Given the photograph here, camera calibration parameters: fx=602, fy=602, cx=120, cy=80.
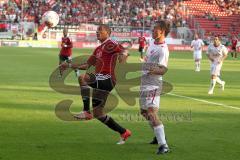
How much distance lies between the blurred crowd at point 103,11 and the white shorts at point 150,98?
175ft

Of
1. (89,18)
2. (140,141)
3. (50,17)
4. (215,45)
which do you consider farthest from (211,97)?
(89,18)

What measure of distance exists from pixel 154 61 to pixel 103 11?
56.5 metres

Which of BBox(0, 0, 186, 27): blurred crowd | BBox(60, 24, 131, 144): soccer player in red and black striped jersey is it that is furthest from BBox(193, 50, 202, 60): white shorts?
BBox(0, 0, 186, 27): blurred crowd

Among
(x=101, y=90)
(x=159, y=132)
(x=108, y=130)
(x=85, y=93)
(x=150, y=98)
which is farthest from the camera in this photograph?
(x=85, y=93)

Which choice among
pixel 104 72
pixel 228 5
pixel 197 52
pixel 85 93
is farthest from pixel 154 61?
pixel 228 5

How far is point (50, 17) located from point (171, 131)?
11438 millimetres

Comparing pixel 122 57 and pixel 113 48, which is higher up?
pixel 113 48

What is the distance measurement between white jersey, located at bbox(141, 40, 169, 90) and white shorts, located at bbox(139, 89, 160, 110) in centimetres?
7

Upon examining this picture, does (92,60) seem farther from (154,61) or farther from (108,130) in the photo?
(108,130)

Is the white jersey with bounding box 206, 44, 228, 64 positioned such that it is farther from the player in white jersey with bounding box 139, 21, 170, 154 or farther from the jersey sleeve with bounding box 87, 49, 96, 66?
the player in white jersey with bounding box 139, 21, 170, 154

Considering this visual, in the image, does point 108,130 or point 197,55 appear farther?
point 197,55

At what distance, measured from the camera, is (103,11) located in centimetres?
6625

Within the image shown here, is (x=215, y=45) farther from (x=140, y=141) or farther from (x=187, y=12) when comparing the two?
(x=187, y=12)

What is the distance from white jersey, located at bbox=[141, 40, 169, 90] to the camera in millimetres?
10242
